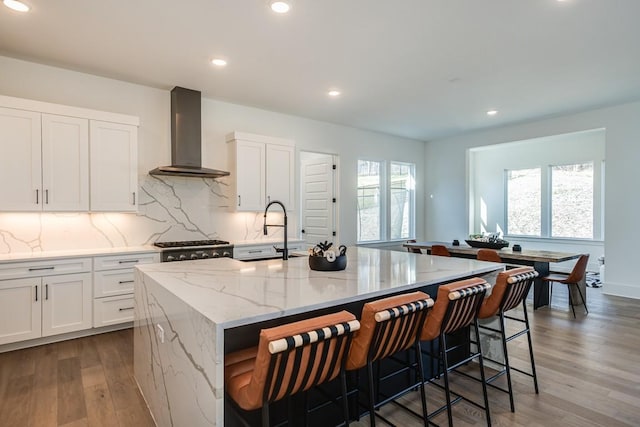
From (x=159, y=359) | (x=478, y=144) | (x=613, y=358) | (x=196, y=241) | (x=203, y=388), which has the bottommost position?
(x=613, y=358)

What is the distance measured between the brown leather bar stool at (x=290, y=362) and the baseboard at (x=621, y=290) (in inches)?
227

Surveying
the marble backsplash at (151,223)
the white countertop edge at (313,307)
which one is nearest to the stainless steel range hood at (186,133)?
the marble backsplash at (151,223)

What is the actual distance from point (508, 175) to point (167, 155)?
7.40 metres

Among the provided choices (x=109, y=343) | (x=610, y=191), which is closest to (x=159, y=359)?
(x=109, y=343)

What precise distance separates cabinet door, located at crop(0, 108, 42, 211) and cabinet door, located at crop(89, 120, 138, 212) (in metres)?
0.46

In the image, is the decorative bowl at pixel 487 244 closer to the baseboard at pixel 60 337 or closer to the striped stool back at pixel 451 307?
the striped stool back at pixel 451 307

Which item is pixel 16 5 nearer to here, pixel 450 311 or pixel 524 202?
pixel 450 311

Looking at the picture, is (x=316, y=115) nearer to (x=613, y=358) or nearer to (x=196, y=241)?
(x=196, y=241)

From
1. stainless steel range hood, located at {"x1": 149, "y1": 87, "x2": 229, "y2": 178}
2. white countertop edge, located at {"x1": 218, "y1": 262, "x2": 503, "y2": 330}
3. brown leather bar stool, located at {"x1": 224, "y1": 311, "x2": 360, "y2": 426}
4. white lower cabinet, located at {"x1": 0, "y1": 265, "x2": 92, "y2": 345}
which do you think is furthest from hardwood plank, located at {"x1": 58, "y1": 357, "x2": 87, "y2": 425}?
stainless steel range hood, located at {"x1": 149, "y1": 87, "x2": 229, "y2": 178}

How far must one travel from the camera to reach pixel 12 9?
271cm

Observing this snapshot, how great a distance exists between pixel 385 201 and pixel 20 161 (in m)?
5.65

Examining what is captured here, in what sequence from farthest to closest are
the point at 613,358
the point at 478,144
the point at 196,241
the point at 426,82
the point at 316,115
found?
the point at 478,144
the point at 316,115
the point at 196,241
the point at 426,82
the point at 613,358

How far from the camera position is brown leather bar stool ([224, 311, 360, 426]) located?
1291 mm

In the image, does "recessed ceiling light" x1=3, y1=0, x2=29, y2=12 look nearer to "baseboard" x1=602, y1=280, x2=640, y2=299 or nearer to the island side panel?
the island side panel
